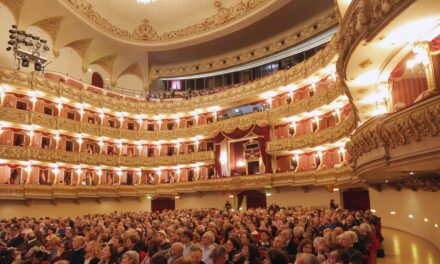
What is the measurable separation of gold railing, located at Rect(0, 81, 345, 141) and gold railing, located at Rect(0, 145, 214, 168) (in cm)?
169

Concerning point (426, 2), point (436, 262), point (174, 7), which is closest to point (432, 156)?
point (426, 2)

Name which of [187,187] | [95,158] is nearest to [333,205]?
[187,187]

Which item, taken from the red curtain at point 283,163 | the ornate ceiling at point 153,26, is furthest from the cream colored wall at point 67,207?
the red curtain at point 283,163

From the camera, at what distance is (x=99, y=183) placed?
27.0 meters

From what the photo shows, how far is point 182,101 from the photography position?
3069cm

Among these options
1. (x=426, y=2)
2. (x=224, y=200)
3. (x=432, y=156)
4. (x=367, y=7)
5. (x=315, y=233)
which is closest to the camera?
(x=426, y=2)

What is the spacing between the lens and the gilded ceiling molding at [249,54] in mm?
25859

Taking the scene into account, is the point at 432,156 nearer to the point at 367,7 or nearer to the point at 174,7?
the point at 367,7

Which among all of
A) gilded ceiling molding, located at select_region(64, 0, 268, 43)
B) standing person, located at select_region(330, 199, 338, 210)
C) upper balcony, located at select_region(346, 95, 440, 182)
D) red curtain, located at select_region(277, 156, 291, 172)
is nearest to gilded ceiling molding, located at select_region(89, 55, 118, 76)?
gilded ceiling molding, located at select_region(64, 0, 268, 43)

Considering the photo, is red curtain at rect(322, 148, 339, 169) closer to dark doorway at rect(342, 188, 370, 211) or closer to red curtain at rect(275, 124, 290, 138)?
dark doorway at rect(342, 188, 370, 211)

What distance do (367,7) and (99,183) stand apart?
2485 cm

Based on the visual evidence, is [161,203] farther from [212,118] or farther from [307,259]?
[307,259]

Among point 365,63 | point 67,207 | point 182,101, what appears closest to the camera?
point 365,63

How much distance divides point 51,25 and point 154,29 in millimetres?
9614
